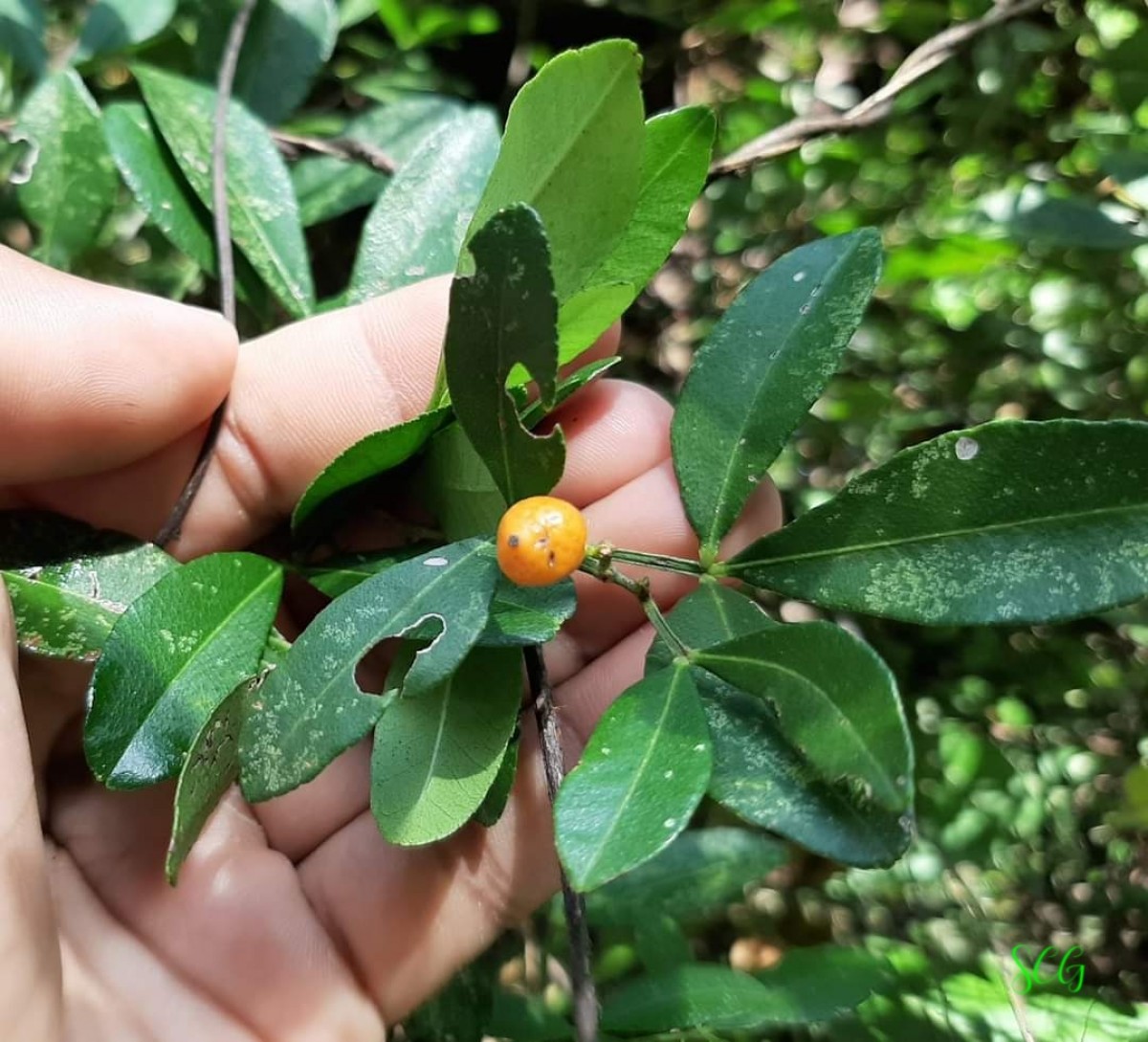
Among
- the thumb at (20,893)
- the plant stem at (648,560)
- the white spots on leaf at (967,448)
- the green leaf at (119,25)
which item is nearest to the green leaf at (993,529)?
the white spots on leaf at (967,448)

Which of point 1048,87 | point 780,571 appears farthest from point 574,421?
point 1048,87

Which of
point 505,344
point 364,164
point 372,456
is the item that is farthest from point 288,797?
point 364,164

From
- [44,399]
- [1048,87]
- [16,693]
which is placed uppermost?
[44,399]

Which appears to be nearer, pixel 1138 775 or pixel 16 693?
pixel 16 693

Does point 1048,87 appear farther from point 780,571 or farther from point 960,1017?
point 960,1017

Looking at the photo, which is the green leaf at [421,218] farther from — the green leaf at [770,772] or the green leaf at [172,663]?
the green leaf at [770,772]

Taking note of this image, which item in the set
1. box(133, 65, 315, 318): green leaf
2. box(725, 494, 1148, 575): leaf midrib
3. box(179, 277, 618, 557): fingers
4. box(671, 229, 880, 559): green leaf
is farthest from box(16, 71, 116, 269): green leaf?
box(725, 494, 1148, 575): leaf midrib
